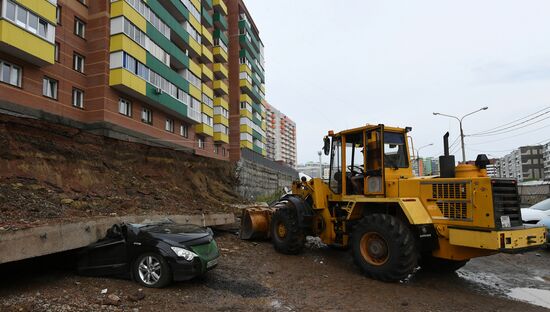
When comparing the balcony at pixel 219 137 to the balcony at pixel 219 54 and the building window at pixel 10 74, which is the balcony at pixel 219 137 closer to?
the balcony at pixel 219 54

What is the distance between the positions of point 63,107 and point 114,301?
21.5 meters

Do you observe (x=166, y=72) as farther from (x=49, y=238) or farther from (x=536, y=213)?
(x=536, y=213)

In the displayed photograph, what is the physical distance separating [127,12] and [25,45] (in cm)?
926

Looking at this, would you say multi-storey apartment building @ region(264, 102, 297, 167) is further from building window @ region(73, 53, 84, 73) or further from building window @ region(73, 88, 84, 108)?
building window @ region(73, 88, 84, 108)

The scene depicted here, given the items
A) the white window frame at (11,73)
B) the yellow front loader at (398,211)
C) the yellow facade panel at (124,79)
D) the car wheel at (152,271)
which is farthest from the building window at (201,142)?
the car wheel at (152,271)

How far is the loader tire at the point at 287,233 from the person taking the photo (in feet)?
32.1

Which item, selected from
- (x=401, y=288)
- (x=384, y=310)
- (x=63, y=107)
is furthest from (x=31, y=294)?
(x=63, y=107)

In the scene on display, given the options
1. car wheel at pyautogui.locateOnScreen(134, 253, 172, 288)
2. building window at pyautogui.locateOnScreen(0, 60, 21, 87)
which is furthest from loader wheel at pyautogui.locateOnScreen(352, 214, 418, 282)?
building window at pyautogui.locateOnScreen(0, 60, 21, 87)

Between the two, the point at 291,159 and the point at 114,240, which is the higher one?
the point at 291,159

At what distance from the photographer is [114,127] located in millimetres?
26344

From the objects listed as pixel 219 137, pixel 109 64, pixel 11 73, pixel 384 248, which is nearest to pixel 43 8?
pixel 11 73

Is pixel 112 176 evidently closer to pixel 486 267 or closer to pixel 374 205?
pixel 374 205

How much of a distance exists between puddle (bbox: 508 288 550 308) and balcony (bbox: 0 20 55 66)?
71.1 ft

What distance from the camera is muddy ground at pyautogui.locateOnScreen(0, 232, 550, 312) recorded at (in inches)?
231
